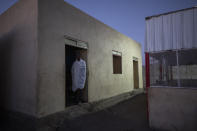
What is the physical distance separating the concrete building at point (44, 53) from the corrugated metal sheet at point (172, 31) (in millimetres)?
2474

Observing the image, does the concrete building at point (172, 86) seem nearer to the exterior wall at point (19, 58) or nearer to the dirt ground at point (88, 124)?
the dirt ground at point (88, 124)

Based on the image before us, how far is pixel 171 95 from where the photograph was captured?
292 cm

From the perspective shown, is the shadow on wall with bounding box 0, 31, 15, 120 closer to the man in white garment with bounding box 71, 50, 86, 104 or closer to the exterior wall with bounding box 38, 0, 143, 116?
the exterior wall with bounding box 38, 0, 143, 116

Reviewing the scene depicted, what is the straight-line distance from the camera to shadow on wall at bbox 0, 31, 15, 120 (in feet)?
13.5

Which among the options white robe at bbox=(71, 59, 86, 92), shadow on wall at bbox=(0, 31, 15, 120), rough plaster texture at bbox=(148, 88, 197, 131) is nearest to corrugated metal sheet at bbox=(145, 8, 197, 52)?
rough plaster texture at bbox=(148, 88, 197, 131)

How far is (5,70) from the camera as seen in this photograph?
4305 mm

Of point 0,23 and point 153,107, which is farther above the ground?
point 0,23

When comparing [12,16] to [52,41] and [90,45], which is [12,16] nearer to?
[52,41]

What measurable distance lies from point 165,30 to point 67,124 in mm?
3855

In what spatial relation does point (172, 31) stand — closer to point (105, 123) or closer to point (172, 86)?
point (172, 86)

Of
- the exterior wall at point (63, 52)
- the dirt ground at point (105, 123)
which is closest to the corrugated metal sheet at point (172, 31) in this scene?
the dirt ground at point (105, 123)

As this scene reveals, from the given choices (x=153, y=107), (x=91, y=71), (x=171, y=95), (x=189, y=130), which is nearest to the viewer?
(x=189, y=130)

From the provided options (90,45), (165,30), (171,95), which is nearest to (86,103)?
(90,45)

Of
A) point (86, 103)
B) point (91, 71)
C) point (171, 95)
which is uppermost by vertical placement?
point (91, 71)
